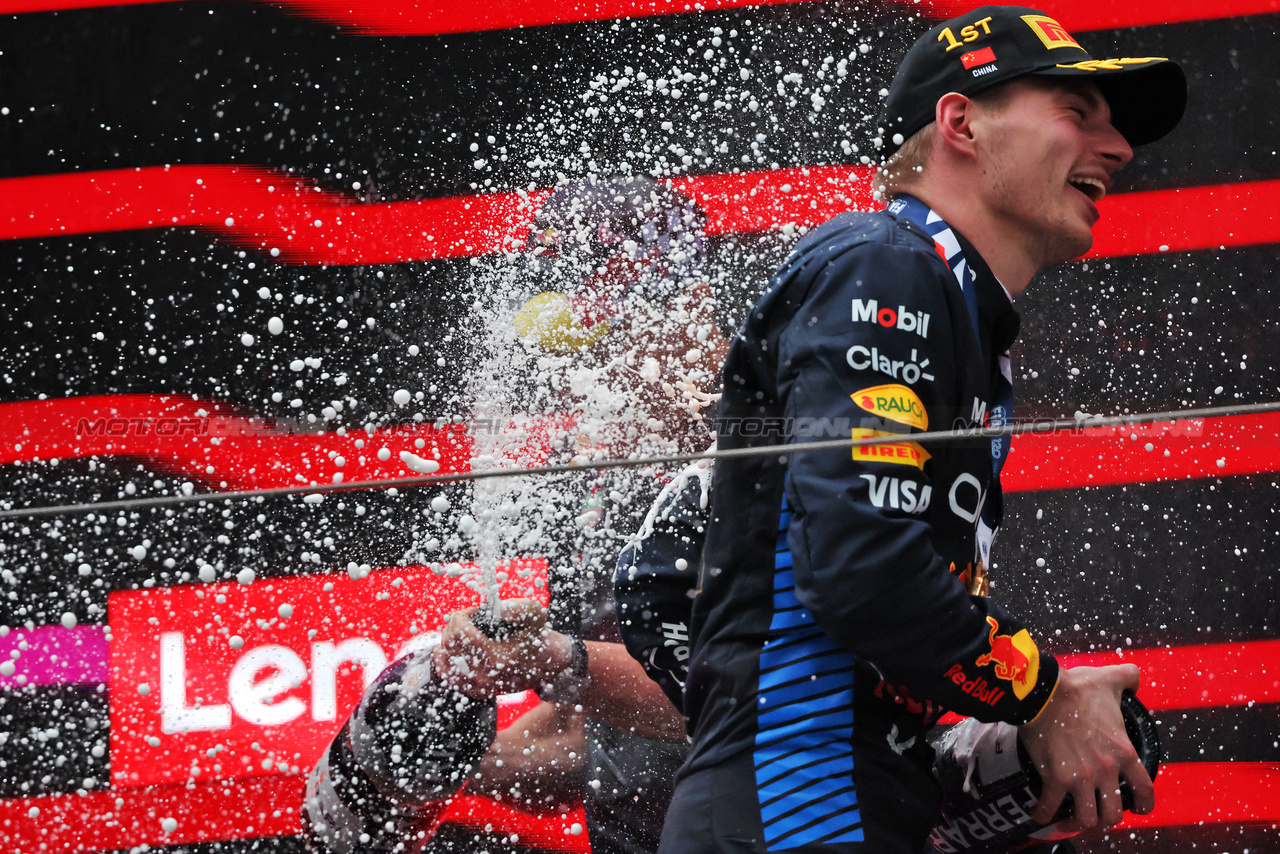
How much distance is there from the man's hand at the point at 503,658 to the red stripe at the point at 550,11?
978 millimetres

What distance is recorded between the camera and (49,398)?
5.43ft

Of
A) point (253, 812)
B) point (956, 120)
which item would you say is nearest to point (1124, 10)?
point (956, 120)

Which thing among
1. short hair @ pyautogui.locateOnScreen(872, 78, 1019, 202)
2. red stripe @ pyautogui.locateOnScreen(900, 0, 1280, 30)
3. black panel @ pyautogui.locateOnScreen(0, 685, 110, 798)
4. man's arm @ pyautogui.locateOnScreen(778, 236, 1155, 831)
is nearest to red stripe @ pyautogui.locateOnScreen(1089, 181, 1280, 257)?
red stripe @ pyautogui.locateOnScreen(900, 0, 1280, 30)

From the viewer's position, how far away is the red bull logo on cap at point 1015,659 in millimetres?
833

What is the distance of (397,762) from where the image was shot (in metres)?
1.53

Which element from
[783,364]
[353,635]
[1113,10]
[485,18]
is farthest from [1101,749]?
[485,18]

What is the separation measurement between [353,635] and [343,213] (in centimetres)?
69

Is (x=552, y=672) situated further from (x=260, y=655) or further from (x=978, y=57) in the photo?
(x=978, y=57)

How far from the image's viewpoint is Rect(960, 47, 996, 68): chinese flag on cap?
102cm

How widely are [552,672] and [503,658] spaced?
8cm

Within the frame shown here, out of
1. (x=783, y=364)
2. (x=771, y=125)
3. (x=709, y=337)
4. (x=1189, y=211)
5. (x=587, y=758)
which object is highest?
(x=771, y=125)

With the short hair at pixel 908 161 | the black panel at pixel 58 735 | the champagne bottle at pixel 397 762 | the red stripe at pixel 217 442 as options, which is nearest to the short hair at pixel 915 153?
the short hair at pixel 908 161

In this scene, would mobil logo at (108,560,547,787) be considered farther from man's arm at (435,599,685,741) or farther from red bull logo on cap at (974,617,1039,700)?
red bull logo on cap at (974,617,1039,700)

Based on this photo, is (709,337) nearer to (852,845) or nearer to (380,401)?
(380,401)
